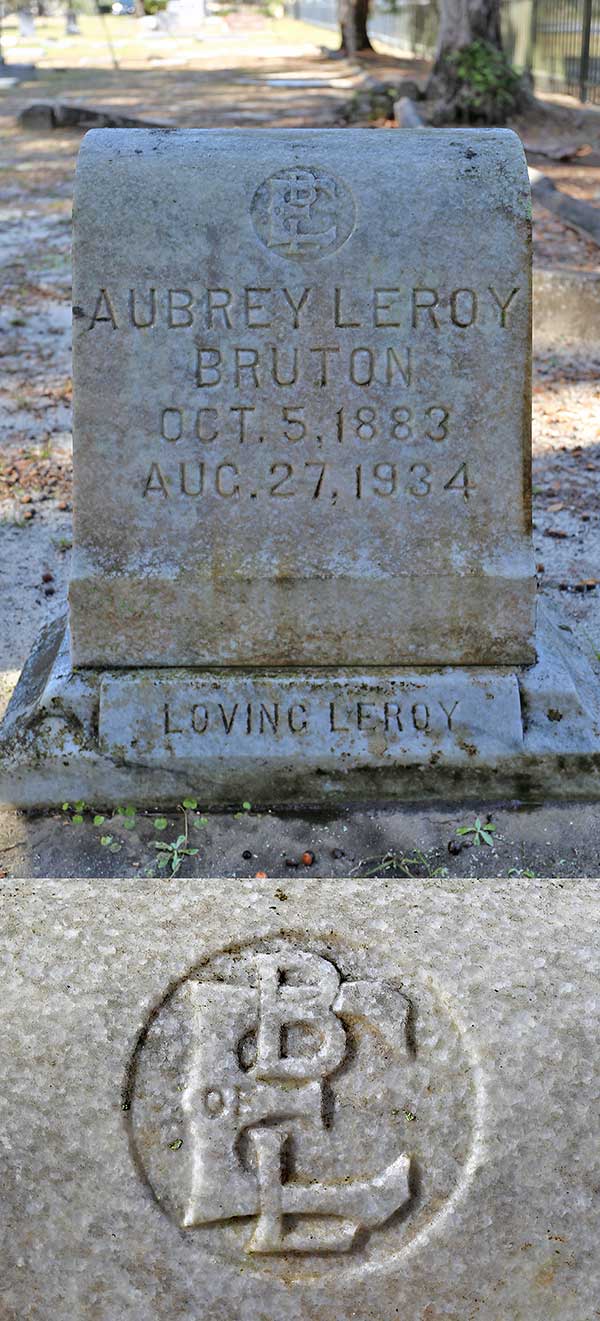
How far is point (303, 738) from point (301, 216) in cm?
132

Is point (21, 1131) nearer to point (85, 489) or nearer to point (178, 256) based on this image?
point (85, 489)

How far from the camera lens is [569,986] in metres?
1.82

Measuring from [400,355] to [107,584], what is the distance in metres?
0.96

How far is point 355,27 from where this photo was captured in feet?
84.1

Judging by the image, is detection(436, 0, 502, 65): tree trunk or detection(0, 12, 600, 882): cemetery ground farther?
detection(436, 0, 502, 65): tree trunk

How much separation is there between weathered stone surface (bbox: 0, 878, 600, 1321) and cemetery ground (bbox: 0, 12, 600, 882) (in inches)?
11.0

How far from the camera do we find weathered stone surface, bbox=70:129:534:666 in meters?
3.09

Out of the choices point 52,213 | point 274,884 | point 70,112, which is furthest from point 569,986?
point 70,112

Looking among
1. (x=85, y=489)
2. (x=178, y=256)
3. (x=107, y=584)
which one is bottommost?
(x=107, y=584)

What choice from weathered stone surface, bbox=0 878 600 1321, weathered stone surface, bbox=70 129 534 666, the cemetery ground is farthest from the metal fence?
weathered stone surface, bbox=0 878 600 1321

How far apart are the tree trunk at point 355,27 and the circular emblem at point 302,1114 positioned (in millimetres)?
27106

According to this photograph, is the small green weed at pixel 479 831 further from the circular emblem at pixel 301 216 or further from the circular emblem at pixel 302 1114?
the circular emblem at pixel 301 216

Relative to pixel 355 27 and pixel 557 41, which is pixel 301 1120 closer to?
pixel 557 41

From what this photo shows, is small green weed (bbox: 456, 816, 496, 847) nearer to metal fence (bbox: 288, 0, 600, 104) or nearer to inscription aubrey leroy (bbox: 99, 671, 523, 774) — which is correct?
inscription aubrey leroy (bbox: 99, 671, 523, 774)
